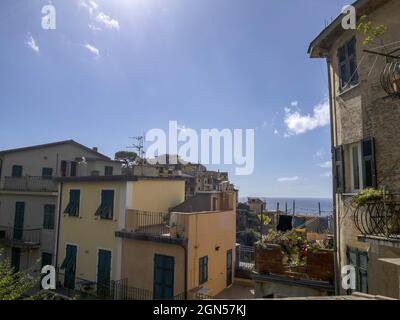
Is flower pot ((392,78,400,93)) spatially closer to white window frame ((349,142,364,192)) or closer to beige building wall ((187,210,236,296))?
white window frame ((349,142,364,192))

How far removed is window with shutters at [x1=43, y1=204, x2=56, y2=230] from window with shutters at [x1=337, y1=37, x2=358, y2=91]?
19.2m

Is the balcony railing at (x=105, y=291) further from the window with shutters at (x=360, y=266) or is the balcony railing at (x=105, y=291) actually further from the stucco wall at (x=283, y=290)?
the window with shutters at (x=360, y=266)

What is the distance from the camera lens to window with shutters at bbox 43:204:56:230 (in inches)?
781

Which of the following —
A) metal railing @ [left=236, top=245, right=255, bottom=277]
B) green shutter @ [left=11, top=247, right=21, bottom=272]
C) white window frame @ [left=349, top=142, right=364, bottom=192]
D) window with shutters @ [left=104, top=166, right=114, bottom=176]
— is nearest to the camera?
white window frame @ [left=349, top=142, right=364, bottom=192]

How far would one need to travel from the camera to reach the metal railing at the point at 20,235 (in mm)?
19938

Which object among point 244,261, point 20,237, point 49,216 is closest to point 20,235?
point 20,237

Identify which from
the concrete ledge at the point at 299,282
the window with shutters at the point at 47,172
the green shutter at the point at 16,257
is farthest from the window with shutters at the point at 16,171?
the concrete ledge at the point at 299,282

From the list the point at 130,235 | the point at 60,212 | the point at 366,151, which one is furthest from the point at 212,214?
the point at 60,212

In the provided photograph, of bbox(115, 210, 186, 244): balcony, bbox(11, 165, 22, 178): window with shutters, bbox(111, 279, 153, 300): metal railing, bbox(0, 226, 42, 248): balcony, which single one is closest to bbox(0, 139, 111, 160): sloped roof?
bbox(11, 165, 22, 178): window with shutters

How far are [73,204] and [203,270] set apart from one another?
9001 millimetres

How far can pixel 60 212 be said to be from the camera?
59.4 feet

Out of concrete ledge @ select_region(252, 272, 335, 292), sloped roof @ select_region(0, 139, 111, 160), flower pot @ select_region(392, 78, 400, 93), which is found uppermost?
sloped roof @ select_region(0, 139, 111, 160)

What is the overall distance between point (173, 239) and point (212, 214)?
3.08 m
